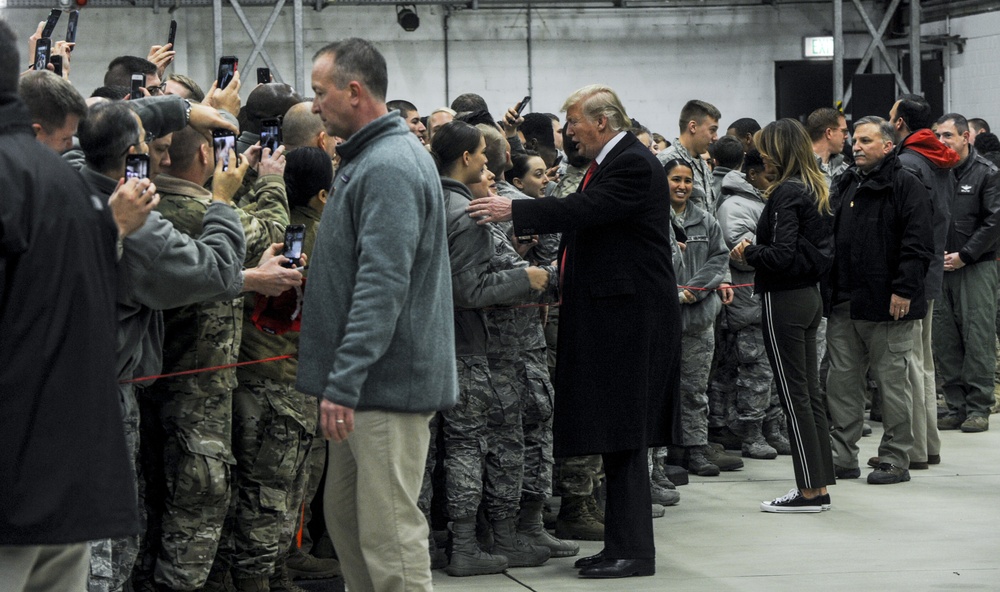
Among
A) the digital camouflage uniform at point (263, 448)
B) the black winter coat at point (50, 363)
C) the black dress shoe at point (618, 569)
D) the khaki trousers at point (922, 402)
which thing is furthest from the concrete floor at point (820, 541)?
the black winter coat at point (50, 363)

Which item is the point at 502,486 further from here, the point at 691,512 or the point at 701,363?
the point at 701,363

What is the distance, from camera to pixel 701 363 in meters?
6.88

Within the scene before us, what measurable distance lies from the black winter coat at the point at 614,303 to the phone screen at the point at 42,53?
1.84m

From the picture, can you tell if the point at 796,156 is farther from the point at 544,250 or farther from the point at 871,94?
the point at 871,94

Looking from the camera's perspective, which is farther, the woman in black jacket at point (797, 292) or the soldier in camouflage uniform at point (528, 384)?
the woman in black jacket at point (797, 292)

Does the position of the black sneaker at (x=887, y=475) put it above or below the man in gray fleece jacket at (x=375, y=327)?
below

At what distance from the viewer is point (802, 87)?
14852 millimetres

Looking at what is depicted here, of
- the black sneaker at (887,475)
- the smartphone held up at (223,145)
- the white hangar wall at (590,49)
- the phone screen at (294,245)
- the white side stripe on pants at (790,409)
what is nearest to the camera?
the smartphone held up at (223,145)

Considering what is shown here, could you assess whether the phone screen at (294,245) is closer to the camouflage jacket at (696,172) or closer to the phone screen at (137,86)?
the phone screen at (137,86)

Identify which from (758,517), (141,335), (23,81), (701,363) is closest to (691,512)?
(758,517)

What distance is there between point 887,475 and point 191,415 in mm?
4170

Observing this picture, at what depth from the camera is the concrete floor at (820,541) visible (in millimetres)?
4887

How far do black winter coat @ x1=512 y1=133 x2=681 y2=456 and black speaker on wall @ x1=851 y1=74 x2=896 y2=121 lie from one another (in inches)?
386

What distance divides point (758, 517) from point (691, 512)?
33cm
